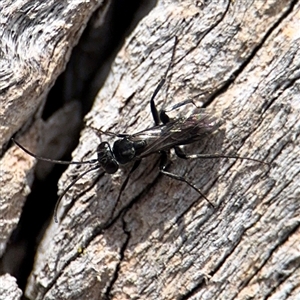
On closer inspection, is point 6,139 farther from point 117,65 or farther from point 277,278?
point 277,278

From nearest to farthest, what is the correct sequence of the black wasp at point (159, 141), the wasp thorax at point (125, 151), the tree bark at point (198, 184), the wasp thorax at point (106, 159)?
the tree bark at point (198, 184)
the black wasp at point (159, 141)
the wasp thorax at point (106, 159)
the wasp thorax at point (125, 151)

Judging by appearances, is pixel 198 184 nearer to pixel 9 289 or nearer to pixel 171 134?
pixel 171 134

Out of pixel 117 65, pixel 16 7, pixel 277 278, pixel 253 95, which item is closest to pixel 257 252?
pixel 277 278

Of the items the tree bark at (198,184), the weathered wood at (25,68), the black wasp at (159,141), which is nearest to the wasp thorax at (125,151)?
the black wasp at (159,141)

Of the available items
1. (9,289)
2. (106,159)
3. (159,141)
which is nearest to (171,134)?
(159,141)

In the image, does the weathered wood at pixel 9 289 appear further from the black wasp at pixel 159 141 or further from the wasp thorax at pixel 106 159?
the wasp thorax at pixel 106 159
